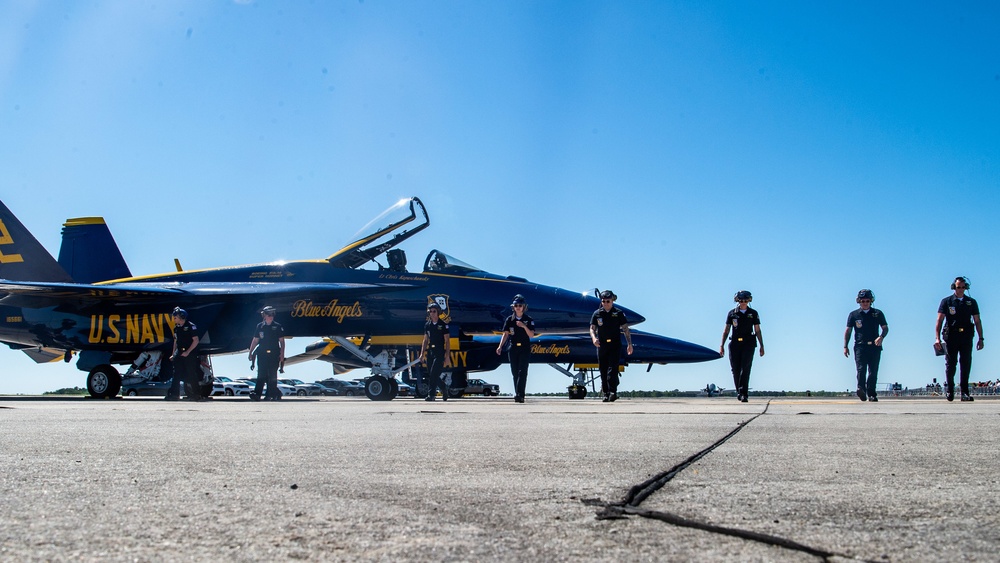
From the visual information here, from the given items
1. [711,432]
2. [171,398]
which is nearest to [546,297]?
[171,398]

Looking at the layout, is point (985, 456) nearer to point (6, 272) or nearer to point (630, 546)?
point (630, 546)

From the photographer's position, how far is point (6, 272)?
2055cm

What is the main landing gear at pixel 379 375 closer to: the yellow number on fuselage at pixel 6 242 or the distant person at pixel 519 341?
the distant person at pixel 519 341

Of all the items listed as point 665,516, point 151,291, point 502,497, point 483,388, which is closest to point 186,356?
point 151,291

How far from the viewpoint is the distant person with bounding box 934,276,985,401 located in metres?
11.1

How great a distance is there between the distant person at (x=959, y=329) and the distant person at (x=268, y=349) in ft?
31.2

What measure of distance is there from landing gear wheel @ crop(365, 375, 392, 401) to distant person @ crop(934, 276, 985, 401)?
979cm

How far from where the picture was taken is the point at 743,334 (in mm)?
11453

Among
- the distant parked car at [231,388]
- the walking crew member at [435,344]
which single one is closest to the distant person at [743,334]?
the walking crew member at [435,344]

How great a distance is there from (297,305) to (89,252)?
24.5 ft

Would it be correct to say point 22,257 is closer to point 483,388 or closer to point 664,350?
point 664,350

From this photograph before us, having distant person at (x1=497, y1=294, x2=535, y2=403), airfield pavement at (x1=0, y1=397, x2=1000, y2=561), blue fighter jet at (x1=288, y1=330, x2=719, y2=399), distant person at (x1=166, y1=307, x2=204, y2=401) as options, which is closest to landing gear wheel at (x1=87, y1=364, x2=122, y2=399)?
distant person at (x1=166, y1=307, x2=204, y2=401)

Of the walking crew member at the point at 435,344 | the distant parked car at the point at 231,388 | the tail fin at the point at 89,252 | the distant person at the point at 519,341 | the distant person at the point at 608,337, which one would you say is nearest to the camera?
the distant person at the point at 608,337

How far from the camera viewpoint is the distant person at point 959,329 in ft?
36.5
